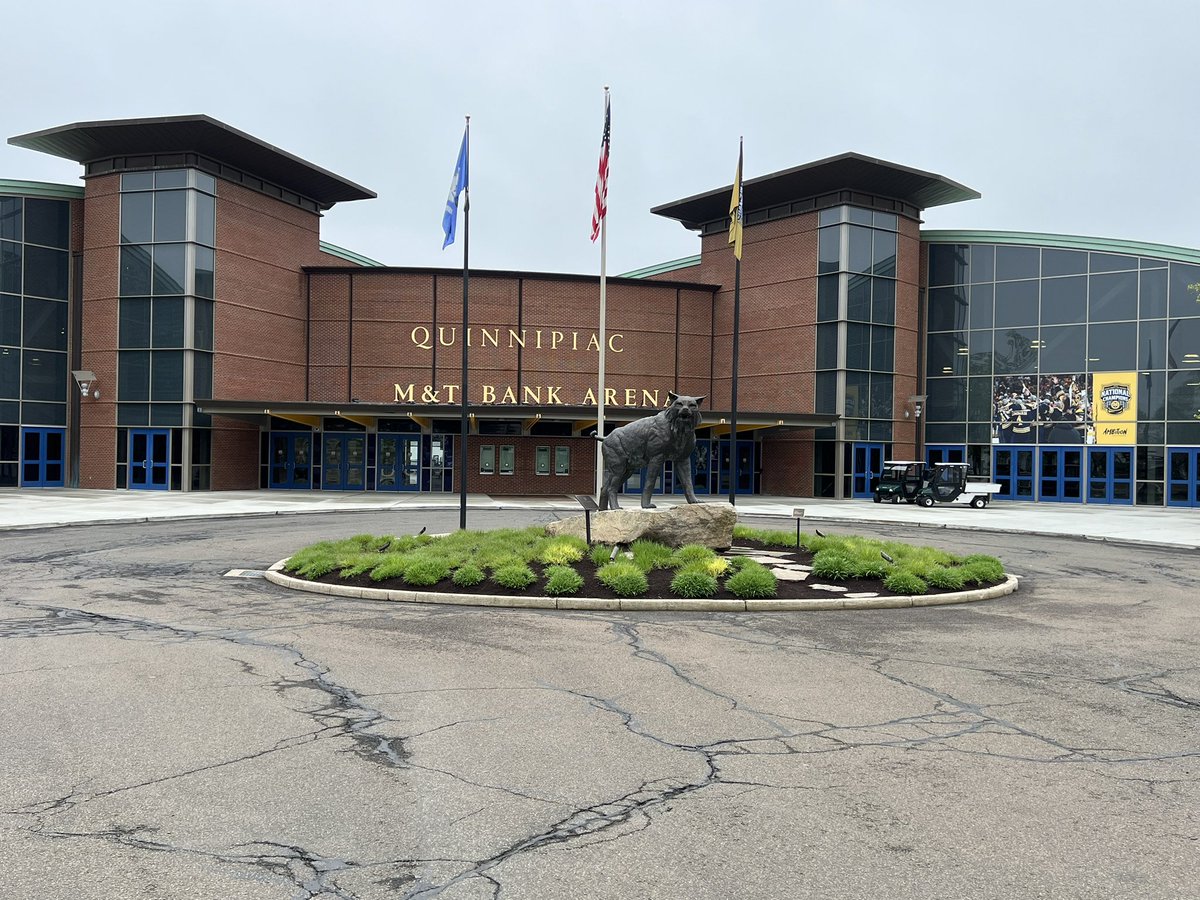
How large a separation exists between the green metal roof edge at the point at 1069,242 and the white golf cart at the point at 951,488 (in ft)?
44.6

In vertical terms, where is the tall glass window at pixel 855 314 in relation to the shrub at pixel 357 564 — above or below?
above

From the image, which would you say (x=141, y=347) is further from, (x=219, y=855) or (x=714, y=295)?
(x=219, y=855)

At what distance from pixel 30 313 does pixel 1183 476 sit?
52541 mm

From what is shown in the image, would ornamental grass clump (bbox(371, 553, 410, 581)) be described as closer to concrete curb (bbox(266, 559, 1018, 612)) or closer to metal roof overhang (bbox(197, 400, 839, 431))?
A: concrete curb (bbox(266, 559, 1018, 612))

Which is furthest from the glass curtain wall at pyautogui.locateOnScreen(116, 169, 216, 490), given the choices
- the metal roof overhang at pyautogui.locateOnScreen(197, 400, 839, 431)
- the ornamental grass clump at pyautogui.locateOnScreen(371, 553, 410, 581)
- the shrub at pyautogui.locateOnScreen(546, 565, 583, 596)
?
the shrub at pyautogui.locateOnScreen(546, 565, 583, 596)

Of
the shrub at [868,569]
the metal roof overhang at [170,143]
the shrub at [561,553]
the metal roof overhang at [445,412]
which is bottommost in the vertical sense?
the shrub at [868,569]

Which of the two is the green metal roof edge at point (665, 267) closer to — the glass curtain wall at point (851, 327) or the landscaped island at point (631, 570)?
the glass curtain wall at point (851, 327)

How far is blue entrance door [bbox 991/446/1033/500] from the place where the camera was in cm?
4478

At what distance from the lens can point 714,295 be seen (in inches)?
1897

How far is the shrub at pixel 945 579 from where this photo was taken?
13.0 m

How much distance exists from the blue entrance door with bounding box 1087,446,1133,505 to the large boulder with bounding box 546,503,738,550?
34088mm

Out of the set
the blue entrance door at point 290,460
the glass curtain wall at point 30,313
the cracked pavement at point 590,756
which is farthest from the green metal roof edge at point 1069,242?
the glass curtain wall at point 30,313

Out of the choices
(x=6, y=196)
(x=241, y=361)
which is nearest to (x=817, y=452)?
(x=241, y=361)

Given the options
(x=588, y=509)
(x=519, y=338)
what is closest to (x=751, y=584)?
Answer: (x=588, y=509)
